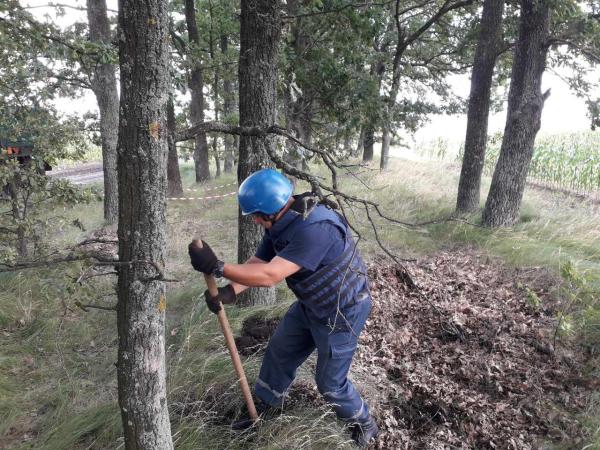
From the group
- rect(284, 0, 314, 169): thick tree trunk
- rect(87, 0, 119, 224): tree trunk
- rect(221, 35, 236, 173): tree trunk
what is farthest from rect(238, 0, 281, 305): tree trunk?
rect(221, 35, 236, 173): tree trunk

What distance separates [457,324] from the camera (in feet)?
15.3

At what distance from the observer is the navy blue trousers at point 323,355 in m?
3.03

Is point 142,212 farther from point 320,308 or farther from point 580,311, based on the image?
point 580,311

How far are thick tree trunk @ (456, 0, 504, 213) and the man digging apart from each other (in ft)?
20.0

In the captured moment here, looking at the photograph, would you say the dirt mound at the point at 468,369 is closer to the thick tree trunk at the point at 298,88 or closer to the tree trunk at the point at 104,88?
the thick tree trunk at the point at 298,88

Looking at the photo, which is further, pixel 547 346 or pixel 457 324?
pixel 457 324

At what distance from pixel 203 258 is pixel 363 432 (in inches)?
73.5

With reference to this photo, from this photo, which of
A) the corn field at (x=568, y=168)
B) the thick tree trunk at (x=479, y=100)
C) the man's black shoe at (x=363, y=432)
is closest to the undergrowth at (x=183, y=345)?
the man's black shoe at (x=363, y=432)

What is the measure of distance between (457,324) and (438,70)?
12.8m

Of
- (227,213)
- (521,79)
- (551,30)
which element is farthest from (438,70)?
(227,213)

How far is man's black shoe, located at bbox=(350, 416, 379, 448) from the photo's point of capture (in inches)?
126

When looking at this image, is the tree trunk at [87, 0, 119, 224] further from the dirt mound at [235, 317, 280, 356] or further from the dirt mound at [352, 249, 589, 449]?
the dirt mound at [352, 249, 589, 449]

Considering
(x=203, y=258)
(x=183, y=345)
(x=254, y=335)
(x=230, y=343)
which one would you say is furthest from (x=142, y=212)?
(x=254, y=335)

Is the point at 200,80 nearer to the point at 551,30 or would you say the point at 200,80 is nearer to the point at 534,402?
the point at 551,30
